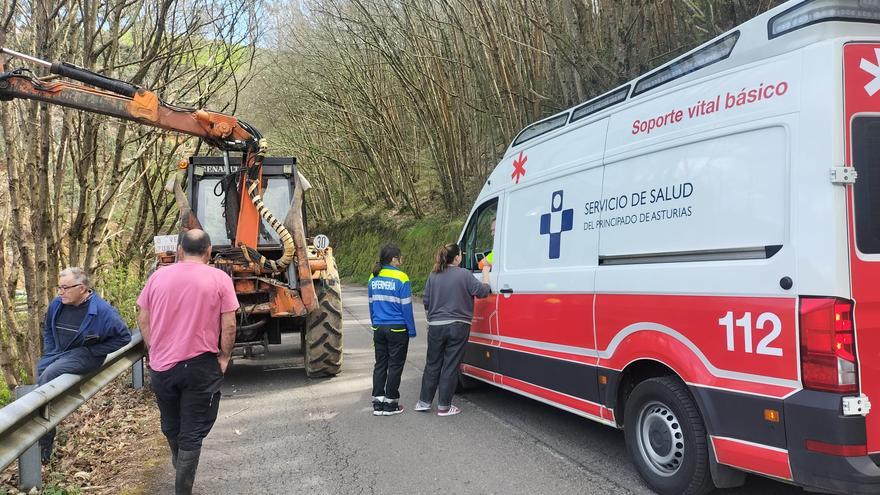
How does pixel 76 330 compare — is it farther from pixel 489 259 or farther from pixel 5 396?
pixel 5 396

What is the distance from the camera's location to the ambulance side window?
22.2 ft

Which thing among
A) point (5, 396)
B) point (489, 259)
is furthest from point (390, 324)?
point (5, 396)

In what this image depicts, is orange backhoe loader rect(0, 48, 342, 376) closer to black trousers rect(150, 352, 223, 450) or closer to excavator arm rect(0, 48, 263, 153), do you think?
excavator arm rect(0, 48, 263, 153)

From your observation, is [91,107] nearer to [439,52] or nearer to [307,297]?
[307,297]

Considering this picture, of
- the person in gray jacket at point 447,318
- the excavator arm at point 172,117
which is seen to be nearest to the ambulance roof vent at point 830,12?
the person in gray jacket at point 447,318

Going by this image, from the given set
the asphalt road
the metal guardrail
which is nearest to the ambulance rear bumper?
the asphalt road

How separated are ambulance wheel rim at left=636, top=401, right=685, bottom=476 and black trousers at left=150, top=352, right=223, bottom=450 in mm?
2877

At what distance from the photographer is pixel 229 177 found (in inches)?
329

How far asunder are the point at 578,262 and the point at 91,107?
241 inches

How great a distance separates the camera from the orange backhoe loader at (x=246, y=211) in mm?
7566

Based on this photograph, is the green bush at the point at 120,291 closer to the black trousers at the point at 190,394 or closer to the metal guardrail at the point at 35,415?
the metal guardrail at the point at 35,415

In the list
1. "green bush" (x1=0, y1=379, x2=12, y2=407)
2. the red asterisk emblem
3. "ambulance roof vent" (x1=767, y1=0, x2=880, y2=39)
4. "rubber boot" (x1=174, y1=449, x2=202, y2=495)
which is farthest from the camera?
"green bush" (x1=0, y1=379, x2=12, y2=407)

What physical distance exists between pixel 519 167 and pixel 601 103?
4.24ft

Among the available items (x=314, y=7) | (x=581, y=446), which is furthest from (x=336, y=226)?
(x=581, y=446)
